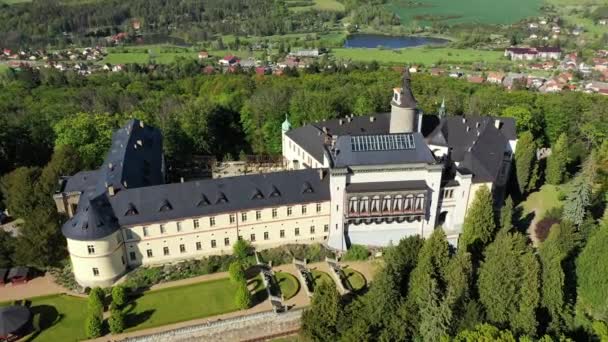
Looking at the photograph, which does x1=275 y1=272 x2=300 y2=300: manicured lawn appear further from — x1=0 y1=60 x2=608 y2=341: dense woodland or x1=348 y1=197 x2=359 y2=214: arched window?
x1=348 y1=197 x2=359 y2=214: arched window

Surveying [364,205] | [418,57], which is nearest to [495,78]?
[418,57]

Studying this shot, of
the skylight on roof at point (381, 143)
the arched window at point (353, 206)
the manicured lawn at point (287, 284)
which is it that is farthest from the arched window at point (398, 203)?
the manicured lawn at point (287, 284)

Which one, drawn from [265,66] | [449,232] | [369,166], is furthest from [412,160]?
[265,66]

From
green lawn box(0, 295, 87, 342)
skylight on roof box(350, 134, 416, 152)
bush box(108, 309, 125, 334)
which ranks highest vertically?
skylight on roof box(350, 134, 416, 152)

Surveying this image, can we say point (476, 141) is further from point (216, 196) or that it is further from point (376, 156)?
point (216, 196)

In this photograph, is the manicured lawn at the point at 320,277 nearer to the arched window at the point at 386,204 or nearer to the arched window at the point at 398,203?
the arched window at the point at 386,204

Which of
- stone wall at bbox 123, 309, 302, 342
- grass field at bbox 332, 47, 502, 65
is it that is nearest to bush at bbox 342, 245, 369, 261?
stone wall at bbox 123, 309, 302, 342
